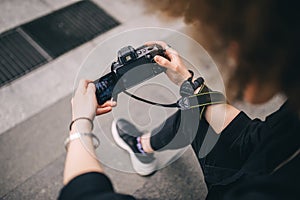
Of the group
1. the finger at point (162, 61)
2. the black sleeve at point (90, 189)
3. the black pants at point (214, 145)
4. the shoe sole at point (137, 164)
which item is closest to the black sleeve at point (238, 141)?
the black pants at point (214, 145)

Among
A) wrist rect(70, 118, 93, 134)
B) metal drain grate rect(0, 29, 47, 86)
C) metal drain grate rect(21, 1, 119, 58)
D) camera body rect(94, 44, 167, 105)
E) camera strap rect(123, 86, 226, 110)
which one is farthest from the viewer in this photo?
metal drain grate rect(21, 1, 119, 58)

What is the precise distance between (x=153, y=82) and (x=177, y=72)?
0.82 m

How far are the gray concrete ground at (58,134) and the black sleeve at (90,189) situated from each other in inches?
39.5

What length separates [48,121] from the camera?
8.90 ft

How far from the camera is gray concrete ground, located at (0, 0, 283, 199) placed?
2.45m

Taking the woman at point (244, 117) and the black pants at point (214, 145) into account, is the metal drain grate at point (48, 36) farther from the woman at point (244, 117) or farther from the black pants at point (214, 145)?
the black pants at point (214, 145)

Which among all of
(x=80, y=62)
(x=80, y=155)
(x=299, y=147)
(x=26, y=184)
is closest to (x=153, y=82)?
(x=80, y=62)

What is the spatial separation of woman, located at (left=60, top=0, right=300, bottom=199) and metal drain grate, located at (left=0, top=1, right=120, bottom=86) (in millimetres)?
1453

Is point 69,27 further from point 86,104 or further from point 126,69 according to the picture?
point 86,104

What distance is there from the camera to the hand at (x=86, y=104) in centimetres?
152

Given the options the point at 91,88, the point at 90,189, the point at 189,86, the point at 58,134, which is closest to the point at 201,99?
the point at 189,86

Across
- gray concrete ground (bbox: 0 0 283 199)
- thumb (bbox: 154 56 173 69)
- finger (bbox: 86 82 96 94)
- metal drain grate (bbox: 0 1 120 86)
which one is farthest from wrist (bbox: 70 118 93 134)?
metal drain grate (bbox: 0 1 120 86)

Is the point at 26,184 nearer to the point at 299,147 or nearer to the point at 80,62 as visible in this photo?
the point at 80,62

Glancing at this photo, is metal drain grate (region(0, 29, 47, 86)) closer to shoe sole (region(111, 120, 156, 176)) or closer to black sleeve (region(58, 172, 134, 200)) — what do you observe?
shoe sole (region(111, 120, 156, 176))
